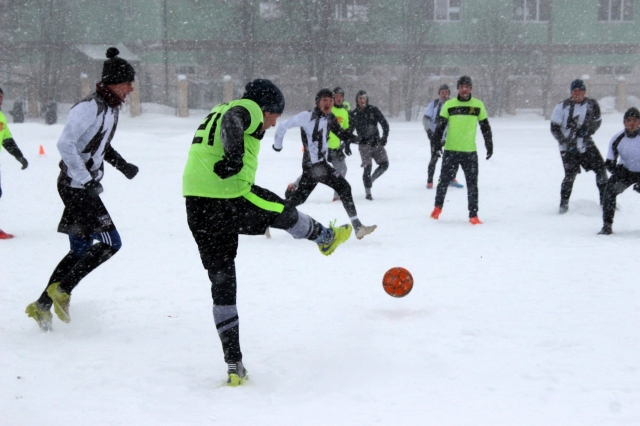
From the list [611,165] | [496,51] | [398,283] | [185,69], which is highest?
[496,51]

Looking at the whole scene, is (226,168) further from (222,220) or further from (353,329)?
(353,329)

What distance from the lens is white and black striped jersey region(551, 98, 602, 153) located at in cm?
1034

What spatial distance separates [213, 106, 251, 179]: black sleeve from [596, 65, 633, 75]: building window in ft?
132

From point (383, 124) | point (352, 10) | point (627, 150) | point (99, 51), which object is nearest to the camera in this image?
point (627, 150)

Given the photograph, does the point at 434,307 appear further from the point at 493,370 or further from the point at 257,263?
the point at 257,263

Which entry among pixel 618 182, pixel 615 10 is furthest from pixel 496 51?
pixel 618 182

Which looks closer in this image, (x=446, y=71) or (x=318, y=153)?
(x=318, y=153)

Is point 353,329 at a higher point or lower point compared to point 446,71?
lower

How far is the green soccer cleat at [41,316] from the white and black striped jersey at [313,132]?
4.29m

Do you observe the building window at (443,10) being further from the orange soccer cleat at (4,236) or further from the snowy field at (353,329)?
the orange soccer cleat at (4,236)

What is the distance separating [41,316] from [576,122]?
784cm

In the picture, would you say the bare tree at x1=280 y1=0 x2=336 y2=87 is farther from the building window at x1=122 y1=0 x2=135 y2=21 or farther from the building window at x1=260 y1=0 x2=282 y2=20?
the building window at x1=122 y1=0 x2=135 y2=21

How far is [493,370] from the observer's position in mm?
4496

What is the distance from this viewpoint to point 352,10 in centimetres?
3772
